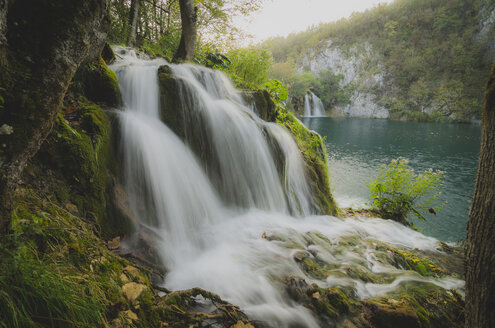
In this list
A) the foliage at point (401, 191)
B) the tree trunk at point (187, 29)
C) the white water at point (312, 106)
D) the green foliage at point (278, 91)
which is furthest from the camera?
the white water at point (312, 106)

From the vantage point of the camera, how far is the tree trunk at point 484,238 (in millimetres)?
1395

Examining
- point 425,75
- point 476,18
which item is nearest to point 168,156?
point 425,75

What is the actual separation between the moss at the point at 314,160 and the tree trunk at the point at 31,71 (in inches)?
198

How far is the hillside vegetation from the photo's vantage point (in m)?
45.9

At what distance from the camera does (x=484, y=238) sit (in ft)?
4.71

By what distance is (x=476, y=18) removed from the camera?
53844 mm

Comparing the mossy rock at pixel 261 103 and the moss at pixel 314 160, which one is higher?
the mossy rock at pixel 261 103

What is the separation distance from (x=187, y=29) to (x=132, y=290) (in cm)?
736

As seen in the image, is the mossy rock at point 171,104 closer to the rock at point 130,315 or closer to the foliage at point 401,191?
the rock at point 130,315

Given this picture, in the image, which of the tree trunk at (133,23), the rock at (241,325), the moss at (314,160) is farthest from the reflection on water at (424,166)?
the tree trunk at (133,23)

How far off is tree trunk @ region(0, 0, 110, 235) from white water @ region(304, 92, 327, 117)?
55.1 meters

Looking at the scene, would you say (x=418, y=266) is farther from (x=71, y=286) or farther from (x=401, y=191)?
(x=71, y=286)

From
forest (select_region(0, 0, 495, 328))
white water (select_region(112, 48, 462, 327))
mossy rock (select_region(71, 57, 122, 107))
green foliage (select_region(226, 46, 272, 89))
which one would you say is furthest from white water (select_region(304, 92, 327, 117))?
mossy rock (select_region(71, 57, 122, 107))

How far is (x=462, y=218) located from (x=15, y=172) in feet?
36.6
